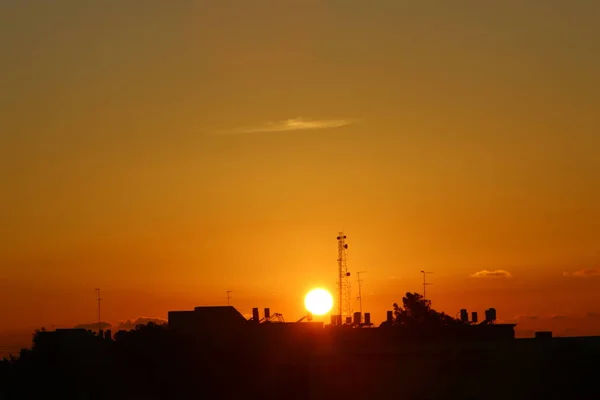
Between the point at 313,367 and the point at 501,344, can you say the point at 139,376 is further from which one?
the point at 501,344

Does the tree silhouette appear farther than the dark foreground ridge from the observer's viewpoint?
Yes

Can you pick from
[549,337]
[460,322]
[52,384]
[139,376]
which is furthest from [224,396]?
[460,322]

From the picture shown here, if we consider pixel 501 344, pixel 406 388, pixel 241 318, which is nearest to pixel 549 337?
pixel 501 344

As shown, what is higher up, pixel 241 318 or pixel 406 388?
pixel 241 318

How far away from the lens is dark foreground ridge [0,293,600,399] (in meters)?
68.8

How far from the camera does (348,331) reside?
87375 millimetres

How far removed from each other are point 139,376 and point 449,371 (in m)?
21.6

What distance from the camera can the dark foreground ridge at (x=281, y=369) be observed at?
68.8m

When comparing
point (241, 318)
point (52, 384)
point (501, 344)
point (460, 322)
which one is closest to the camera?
point (52, 384)

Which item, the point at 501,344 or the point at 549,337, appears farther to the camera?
the point at 549,337

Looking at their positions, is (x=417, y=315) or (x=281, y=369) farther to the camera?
(x=417, y=315)

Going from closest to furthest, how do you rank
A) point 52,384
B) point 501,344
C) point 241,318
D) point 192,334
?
point 52,384, point 501,344, point 192,334, point 241,318

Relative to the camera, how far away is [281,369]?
2869 inches

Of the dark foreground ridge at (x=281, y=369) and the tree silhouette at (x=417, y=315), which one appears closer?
the dark foreground ridge at (x=281, y=369)
